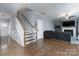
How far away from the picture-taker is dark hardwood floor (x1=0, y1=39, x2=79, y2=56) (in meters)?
2.72

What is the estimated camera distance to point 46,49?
278 centimetres

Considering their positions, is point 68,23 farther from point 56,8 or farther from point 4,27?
point 4,27

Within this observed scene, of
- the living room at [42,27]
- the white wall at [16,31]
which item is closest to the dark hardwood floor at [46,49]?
the living room at [42,27]

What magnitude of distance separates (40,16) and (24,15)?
12.7 inches

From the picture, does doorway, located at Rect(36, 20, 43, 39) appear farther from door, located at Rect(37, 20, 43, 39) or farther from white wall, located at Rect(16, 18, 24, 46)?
white wall, located at Rect(16, 18, 24, 46)

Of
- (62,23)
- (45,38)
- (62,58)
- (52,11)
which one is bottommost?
(62,58)

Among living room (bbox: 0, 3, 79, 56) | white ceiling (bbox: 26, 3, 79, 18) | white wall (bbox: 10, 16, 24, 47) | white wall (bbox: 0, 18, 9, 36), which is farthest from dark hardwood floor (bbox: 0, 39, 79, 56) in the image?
white ceiling (bbox: 26, 3, 79, 18)

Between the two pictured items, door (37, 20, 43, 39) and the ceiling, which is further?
door (37, 20, 43, 39)

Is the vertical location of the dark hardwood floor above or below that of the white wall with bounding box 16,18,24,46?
below

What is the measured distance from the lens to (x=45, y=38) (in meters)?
2.83

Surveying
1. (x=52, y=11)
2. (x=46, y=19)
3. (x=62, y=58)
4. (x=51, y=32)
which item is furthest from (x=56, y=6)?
(x=62, y=58)

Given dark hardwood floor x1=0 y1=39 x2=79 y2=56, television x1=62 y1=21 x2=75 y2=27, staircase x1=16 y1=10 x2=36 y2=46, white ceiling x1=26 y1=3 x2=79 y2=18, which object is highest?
white ceiling x1=26 y1=3 x2=79 y2=18

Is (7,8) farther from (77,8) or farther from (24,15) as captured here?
(77,8)

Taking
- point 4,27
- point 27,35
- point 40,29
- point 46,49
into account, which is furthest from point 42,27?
point 4,27
